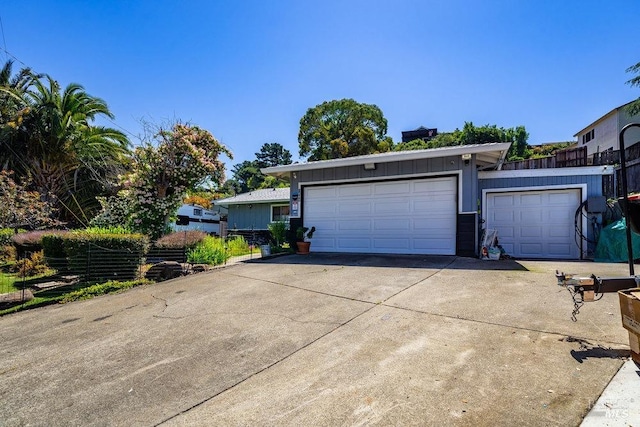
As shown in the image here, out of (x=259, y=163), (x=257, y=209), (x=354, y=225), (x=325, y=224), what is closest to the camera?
(x=354, y=225)

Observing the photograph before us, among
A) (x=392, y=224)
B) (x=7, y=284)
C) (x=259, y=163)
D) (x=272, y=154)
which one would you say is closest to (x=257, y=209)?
(x=392, y=224)

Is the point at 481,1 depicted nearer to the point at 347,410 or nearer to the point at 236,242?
the point at 347,410

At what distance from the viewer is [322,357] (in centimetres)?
314

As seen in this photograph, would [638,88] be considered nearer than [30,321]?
No

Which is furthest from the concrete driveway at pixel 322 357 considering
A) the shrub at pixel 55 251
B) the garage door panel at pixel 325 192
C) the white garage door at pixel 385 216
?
the garage door panel at pixel 325 192

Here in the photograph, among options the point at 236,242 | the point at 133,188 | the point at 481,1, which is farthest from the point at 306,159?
the point at 481,1

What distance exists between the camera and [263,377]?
2.87 m

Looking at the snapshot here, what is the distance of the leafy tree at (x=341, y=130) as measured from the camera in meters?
29.1

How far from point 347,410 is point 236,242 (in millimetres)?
11261

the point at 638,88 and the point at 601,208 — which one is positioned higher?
the point at 638,88

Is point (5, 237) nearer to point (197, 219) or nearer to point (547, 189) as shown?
point (197, 219)

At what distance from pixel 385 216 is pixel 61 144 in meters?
14.3

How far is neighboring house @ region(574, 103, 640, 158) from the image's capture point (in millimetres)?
20859

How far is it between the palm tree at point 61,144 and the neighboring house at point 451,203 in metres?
10.5
